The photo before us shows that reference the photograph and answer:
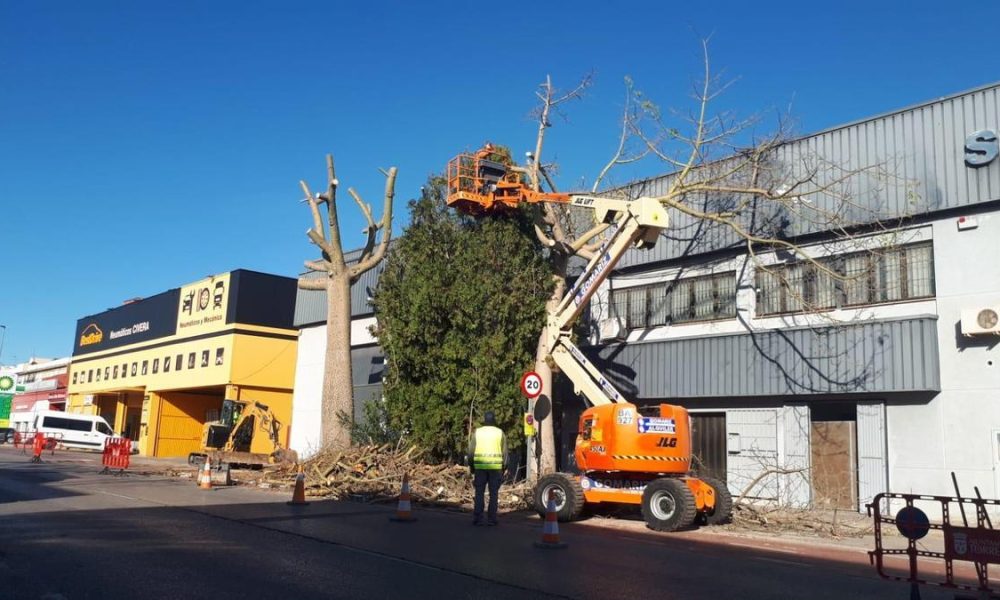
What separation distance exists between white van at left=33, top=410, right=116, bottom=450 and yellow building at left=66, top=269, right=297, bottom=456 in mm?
2528

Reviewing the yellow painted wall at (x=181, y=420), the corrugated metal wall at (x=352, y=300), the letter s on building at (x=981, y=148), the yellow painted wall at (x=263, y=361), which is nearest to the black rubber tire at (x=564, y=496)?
the letter s on building at (x=981, y=148)

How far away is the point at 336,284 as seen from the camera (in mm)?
26047

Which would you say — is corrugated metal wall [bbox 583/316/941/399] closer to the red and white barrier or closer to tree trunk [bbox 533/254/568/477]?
tree trunk [bbox 533/254/568/477]

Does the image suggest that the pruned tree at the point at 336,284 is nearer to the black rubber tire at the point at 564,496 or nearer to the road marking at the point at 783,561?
the black rubber tire at the point at 564,496

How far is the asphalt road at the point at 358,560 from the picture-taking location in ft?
24.4

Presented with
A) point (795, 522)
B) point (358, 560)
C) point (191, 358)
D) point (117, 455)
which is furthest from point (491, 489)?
point (191, 358)

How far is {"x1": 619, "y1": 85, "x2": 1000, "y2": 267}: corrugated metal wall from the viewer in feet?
51.5

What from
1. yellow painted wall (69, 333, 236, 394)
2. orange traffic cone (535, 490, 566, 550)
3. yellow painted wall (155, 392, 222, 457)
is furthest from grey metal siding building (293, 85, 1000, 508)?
yellow painted wall (155, 392, 222, 457)

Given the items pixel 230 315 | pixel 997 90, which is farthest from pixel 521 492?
pixel 230 315

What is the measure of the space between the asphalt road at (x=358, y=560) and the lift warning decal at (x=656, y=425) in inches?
73.4

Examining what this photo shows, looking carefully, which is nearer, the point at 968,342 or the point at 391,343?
the point at 968,342

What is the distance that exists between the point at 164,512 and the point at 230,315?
89.4 ft

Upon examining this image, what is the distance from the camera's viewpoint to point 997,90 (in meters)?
15.5

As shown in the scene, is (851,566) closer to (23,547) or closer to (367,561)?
(367,561)
